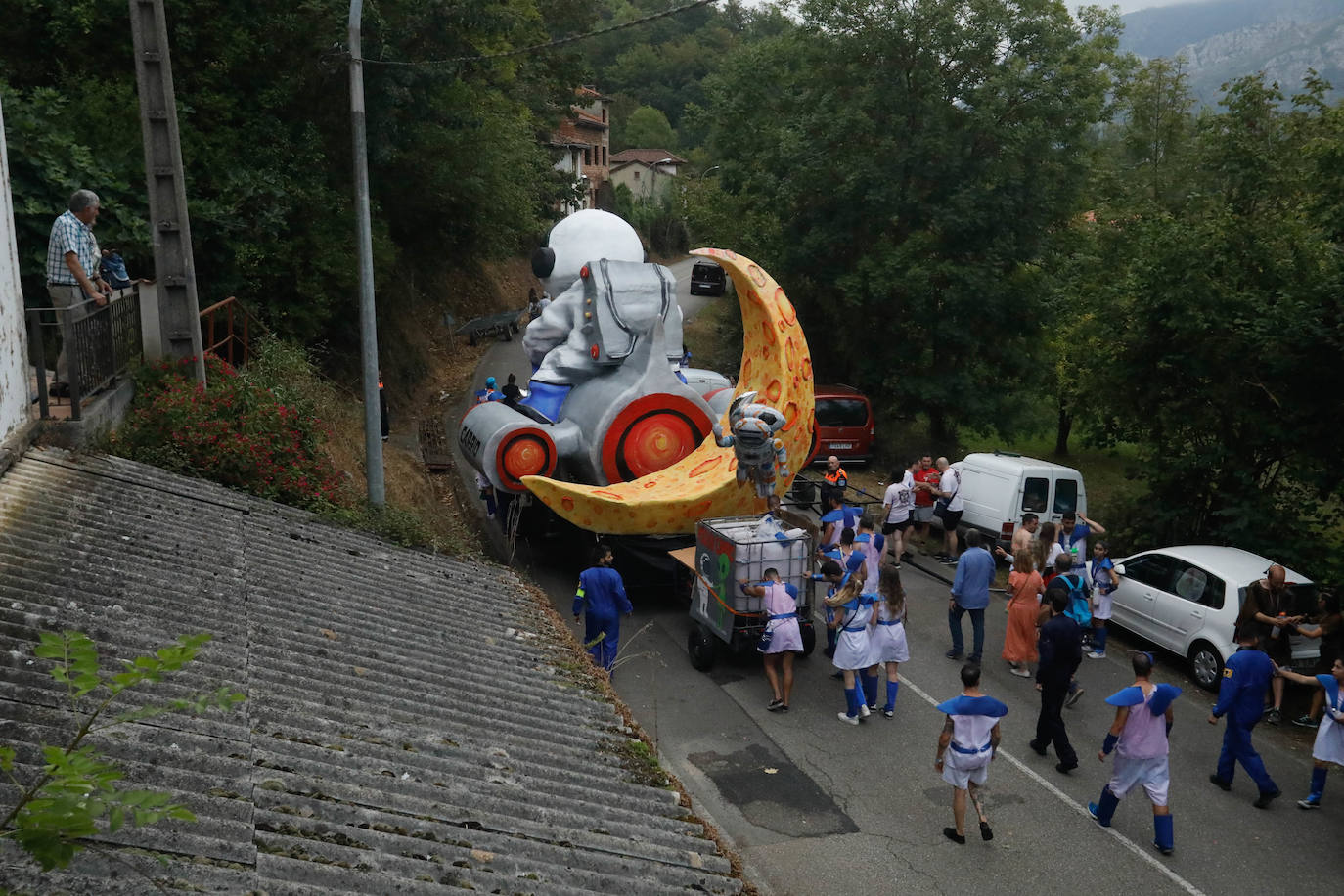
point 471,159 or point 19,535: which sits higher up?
point 471,159

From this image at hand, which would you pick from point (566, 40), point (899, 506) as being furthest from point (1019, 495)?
point (566, 40)

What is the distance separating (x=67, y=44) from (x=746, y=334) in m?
11.7

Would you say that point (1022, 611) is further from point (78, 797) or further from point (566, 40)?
point (78, 797)

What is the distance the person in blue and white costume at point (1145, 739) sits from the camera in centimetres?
794

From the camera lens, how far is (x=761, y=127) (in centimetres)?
2739

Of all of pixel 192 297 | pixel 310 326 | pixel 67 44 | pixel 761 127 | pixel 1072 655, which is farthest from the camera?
pixel 761 127

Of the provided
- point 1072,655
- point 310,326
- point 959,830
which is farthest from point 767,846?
point 310,326

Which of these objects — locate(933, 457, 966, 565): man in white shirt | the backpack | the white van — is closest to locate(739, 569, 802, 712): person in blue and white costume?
the backpack

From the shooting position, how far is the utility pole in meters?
11.9

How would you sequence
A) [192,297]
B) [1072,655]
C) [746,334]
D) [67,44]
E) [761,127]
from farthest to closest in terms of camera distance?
[761,127]
[67,44]
[746,334]
[192,297]
[1072,655]

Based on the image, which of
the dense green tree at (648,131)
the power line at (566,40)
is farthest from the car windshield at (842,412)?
the dense green tree at (648,131)

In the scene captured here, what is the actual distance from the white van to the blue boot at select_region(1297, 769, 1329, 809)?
6384 mm

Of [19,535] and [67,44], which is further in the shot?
[67,44]

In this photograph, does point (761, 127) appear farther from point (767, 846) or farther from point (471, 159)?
point (767, 846)
